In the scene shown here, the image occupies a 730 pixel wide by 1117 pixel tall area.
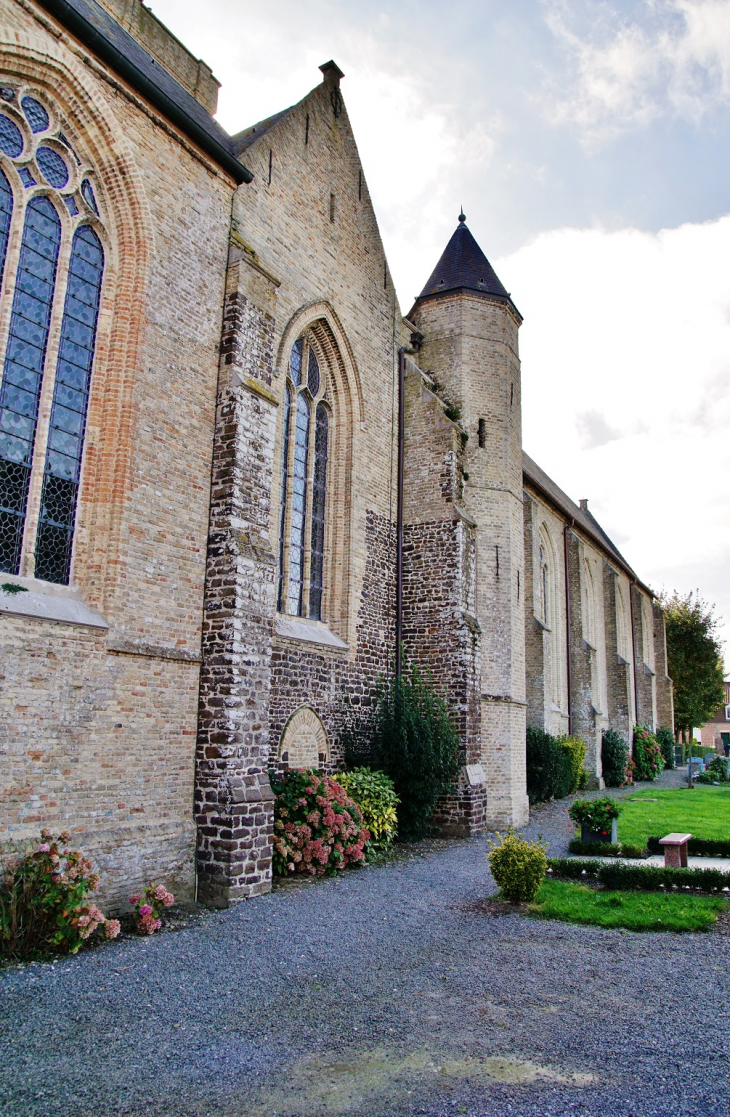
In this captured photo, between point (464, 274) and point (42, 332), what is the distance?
11908 millimetres

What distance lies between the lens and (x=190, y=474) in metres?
9.34

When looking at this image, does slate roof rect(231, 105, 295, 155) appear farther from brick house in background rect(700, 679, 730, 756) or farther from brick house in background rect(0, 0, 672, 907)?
brick house in background rect(700, 679, 730, 756)

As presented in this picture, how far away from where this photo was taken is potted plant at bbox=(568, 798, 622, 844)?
1309cm

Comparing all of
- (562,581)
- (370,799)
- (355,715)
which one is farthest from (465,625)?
(562,581)

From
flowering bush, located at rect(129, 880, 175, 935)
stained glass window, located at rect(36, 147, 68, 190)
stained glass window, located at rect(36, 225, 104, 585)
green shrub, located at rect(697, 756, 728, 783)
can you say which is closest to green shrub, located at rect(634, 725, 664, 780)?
green shrub, located at rect(697, 756, 728, 783)

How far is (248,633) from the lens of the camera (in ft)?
30.7

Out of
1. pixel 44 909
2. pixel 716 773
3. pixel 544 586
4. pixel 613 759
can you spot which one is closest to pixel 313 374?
pixel 44 909

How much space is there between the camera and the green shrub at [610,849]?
11766mm

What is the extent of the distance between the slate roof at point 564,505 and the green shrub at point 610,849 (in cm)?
1161

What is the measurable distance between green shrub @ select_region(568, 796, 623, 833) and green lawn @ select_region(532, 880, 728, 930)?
3.59 m

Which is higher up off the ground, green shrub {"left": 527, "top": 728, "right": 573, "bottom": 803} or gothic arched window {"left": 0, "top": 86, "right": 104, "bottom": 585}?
gothic arched window {"left": 0, "top": 86, "right": 104, "bottom": 585}

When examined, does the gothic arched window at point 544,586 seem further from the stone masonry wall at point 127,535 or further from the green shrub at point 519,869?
the stone masonry wall at point 127,535

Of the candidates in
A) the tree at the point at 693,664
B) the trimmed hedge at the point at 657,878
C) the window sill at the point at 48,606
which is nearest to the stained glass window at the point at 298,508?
the window sill at the point at 48,606

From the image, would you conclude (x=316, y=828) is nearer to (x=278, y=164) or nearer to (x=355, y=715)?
Result: (x=355, y=715)
